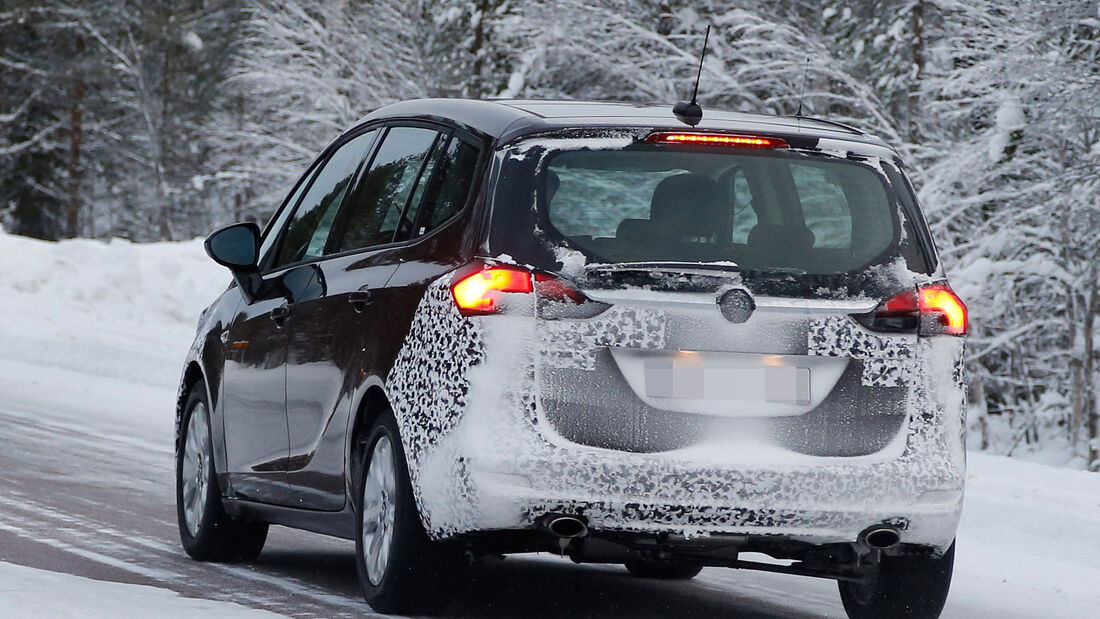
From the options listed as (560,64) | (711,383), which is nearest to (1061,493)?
(711,383)

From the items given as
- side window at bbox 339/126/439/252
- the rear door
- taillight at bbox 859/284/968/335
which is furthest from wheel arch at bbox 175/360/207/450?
taillight at bbox 859/284/968/335

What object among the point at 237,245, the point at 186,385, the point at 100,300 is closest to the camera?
the point at 237,245

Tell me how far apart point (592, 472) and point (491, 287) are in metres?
0.58

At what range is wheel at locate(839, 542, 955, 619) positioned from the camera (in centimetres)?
589

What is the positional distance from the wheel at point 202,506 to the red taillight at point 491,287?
2379 mm

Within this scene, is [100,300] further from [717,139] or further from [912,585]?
[717,139]

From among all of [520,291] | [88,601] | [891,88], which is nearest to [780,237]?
[520,291]

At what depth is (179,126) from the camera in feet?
188

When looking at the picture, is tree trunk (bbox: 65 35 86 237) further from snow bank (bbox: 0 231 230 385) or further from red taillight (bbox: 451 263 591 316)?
red taillight (bbox: 451 263 591 316)

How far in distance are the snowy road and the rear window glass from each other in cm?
139

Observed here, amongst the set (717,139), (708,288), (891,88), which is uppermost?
(717,139)

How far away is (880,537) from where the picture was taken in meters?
5.26

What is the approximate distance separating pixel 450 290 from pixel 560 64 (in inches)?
817

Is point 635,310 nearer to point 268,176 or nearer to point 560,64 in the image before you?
point 560,64
